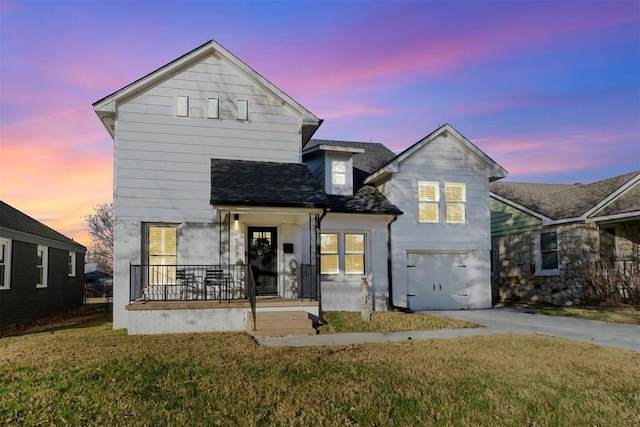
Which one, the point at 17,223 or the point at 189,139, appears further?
the point at 17,223

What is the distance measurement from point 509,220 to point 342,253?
9379 millimetres

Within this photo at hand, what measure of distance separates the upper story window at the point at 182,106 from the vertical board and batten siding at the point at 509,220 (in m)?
13.9

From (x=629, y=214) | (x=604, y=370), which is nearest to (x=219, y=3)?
(x=604, y=370)

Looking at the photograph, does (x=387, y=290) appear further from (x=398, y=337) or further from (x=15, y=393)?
(x=15, y=393)

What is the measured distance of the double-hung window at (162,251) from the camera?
13508mm

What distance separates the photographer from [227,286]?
12789mm

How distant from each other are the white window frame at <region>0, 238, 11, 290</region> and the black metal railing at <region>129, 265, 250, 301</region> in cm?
474

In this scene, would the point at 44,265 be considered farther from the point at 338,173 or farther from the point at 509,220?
the point at 509,220

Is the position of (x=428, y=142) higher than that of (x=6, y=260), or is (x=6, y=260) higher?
(x=428, y=142)

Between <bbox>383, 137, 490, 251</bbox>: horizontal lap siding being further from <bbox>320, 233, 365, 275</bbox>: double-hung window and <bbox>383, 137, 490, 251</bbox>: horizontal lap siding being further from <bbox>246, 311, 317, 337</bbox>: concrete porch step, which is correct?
<bbox>246, 311, 317, 337</bbox>: concrete porch step

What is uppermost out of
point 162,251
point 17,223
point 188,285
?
point 17,223

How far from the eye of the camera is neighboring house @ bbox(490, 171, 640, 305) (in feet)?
56.2

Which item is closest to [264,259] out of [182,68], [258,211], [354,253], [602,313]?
[258,211]

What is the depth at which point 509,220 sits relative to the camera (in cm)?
2098
